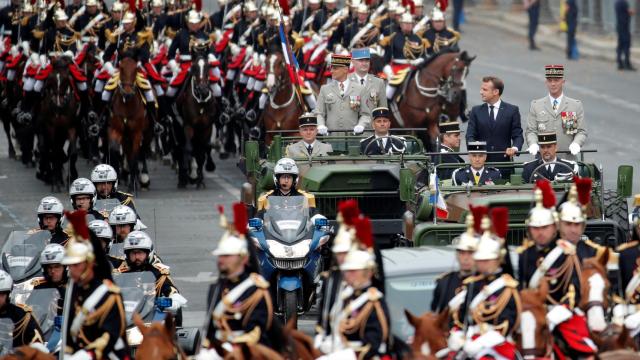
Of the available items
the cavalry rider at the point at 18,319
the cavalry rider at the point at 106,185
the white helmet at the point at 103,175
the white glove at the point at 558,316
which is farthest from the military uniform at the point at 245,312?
the white helmet at the point at 103,175

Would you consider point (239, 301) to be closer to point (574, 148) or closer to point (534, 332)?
point (534, 332)

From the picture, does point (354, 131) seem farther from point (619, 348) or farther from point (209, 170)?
point (619, 348)

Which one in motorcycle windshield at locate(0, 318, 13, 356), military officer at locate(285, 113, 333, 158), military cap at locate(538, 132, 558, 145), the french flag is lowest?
motorcycle windshield at locate(0, 318, 13, 356)

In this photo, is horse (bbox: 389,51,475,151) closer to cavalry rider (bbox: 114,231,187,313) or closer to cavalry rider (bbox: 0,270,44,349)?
cavalry rider (bbox: 114,231,187,313)

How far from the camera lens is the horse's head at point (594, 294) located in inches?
600

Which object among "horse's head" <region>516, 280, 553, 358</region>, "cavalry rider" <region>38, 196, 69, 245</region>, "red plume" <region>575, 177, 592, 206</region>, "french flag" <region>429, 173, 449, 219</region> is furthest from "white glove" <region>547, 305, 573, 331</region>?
"cavalry rider" <region>38, 196, 69, 245</region>

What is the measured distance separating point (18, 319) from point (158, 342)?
261 cm

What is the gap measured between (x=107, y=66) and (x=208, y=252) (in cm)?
722

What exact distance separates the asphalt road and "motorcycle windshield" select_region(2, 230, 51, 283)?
239 cm

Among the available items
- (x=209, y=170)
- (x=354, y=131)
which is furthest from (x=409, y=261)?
(x=209, y=170)

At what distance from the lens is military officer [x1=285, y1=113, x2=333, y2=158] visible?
2384cm

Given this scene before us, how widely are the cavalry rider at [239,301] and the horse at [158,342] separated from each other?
279mm

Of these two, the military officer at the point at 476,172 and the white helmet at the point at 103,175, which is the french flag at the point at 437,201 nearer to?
the military officer at the point at 476,172

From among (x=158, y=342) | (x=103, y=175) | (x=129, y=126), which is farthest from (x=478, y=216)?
(x=129, y=126)
